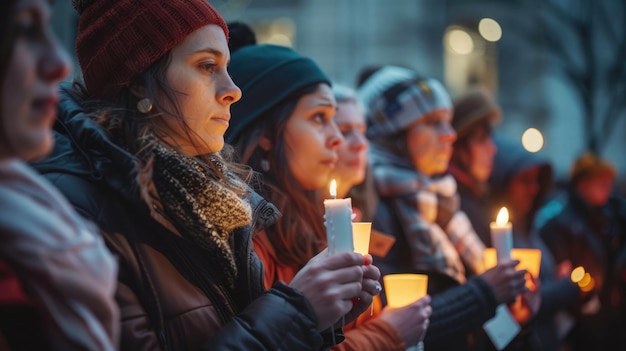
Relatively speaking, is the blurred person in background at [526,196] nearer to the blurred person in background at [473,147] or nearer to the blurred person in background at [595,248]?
the blurred person in background at [595,248]

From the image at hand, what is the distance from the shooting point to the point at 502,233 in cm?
375

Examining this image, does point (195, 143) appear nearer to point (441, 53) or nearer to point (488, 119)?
point (488, 119)

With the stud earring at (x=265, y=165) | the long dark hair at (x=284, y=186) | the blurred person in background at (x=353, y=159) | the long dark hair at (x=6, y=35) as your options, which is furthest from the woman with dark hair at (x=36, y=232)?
the blurred person in background at (x=353, y=159)

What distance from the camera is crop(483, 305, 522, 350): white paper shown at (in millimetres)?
4158

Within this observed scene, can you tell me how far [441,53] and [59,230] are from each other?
22140 mm

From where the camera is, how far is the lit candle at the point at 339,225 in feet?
7.23

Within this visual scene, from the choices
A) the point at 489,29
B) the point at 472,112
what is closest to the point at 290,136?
the point at 472,112

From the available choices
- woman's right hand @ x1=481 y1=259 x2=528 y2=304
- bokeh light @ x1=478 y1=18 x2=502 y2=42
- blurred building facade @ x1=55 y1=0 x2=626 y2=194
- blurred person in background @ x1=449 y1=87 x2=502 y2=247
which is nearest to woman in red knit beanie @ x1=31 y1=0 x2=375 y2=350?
woman's right hand @ x1=481 y1=259 x2=528 y2=304

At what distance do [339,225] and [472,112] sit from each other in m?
4.12

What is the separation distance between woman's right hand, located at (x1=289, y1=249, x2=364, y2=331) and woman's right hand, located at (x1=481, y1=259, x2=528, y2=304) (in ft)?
6.03

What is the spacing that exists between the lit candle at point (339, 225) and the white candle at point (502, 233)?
165 centimetres

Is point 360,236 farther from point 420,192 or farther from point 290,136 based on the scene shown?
point 420,192

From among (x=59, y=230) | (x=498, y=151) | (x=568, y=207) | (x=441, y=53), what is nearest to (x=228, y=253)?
(x=59, y=230)

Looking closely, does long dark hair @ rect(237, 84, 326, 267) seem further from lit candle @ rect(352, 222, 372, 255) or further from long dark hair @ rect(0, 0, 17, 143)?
long dark hair @ rect(0, 0, 17, 143)
